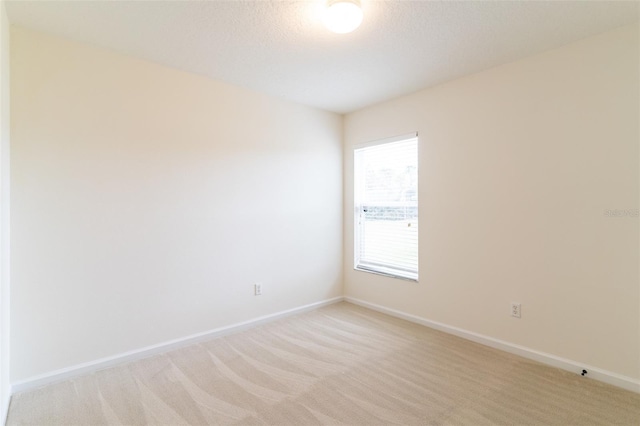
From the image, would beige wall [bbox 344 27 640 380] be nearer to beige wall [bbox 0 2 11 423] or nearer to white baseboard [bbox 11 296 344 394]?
white baseboard [bbox 11 296 344 394]

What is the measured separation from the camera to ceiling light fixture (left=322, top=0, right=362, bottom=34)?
1.91 meters

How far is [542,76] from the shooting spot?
2617 mm

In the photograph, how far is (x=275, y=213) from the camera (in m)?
3.65

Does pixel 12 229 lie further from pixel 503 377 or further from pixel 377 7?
pixel 503 377

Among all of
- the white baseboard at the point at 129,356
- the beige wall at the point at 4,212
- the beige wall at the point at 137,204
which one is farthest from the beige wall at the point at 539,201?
the beige wall at the point at 4,212

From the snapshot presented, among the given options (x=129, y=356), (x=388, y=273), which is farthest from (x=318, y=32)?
(x=129, y=356)

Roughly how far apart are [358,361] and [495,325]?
131 centimetres

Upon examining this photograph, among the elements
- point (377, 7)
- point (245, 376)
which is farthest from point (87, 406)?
point (377, 7)

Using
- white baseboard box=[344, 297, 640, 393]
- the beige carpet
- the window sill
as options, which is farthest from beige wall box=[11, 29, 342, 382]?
white baseboard box=[344, 297, 640, 393]

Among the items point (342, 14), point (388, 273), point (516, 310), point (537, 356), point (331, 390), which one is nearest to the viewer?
point (342, 14)

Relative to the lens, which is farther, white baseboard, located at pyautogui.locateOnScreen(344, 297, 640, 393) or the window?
the window

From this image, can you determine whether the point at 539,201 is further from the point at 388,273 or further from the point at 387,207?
the point at 388,273

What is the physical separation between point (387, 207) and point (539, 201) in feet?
5.23

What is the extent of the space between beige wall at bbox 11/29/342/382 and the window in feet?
2.75
